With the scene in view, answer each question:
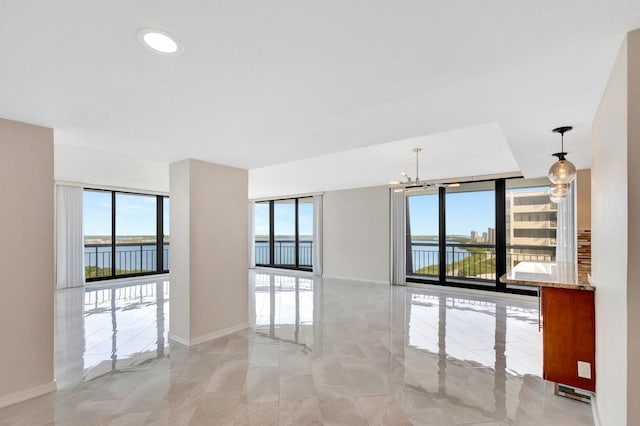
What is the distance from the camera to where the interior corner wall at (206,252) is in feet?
11.9

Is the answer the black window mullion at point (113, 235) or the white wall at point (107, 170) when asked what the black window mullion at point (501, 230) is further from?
the black window mullion at point (113, 235)

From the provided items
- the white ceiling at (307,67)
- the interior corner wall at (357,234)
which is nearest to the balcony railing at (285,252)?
the interior corner wall at (357,234)

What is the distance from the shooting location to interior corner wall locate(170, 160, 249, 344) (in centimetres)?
363

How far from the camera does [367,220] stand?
7.81 metres

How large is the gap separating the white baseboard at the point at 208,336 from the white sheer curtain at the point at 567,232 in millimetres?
5179

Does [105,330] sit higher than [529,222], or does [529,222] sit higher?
[529,222]

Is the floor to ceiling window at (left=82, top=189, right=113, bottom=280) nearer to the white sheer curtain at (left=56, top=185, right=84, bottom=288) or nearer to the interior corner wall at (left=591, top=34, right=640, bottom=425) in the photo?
the white sheer curtain at (left=56, top=185, right=84, bottom=288)

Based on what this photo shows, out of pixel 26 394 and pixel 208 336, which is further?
pixel 208 336

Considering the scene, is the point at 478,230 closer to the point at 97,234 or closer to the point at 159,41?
the point at 159,41

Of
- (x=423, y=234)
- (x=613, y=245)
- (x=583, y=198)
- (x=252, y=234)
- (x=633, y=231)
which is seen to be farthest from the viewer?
(x=252, y=234)

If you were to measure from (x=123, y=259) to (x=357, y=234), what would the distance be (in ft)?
20.3

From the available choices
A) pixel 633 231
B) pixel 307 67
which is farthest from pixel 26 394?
pixel 633 231

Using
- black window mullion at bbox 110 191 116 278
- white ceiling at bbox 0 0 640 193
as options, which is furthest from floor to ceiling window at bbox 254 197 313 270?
white ceiling at bbox 0 0 640 193

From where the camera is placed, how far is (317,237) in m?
8.59
